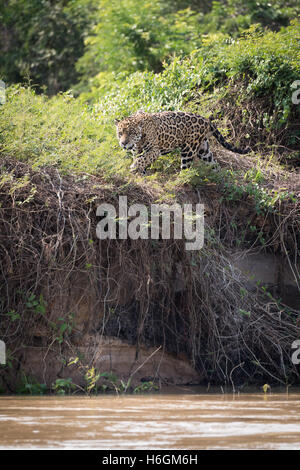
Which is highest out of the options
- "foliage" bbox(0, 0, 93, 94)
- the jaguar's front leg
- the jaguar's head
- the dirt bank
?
"foliage" bbox(0, 0, 93, 94)

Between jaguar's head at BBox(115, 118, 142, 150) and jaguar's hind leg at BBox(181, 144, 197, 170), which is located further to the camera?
jaguar's hind leg at BBox(181, 144, 197, 170)

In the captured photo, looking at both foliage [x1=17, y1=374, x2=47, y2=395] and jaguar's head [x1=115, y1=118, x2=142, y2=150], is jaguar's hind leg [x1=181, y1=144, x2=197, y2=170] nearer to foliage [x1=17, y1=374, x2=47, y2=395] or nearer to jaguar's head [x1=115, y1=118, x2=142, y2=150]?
jaguar's head [x1=115, y1=118, x2=142, y2=150]

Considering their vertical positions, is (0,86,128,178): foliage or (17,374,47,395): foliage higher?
Answer: (0,86,128,178): foliage

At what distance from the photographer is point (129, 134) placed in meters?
9.22

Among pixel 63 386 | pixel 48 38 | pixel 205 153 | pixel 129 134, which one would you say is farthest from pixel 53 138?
pixel 48 38

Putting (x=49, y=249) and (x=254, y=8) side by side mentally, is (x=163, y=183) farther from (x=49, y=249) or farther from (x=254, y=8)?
(x=254, y=8)

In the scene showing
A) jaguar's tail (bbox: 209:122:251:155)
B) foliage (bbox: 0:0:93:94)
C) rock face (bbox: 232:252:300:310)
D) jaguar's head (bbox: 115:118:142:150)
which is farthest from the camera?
foliage (bbox: 0:0:93:94)

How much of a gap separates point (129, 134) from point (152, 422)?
4.73 m

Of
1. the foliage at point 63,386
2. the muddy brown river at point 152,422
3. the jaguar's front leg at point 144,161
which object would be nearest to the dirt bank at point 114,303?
the foliage at point 63,386

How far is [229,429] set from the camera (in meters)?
5.00

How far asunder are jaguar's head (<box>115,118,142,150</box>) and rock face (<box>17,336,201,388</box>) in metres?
2.74

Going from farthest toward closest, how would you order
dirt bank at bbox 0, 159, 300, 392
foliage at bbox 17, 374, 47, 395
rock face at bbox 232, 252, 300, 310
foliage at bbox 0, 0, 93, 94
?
foliage at bbox 0, 0, 93, 94
rock face at bbox 232, 252, 300, 310
dirt bank at bbox 0, 159, 300, 392
foliage at bbox 17, 374, 47, 395

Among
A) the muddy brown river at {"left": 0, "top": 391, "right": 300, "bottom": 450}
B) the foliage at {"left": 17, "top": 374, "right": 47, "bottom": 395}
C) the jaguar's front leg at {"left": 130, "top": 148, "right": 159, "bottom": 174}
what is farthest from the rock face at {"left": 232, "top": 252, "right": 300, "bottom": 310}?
the foliage at {"left": 17, "top": 374, "right": 47, "bottom": 395}

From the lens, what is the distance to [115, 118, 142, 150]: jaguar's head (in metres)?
9.20
